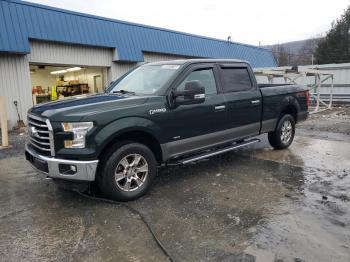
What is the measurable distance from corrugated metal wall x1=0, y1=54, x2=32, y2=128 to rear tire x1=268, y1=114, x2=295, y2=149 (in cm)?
997

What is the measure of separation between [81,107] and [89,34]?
1146 centimetres

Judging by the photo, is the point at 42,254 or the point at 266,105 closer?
the point at 42,254

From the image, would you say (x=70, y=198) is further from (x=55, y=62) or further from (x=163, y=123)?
(x=55, y=62)

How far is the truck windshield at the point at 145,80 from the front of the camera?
17.1ft

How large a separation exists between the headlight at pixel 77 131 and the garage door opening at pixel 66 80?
43.7ft

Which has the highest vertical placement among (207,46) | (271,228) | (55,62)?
(207,46)

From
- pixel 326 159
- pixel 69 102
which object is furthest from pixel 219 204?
pixel 326 159

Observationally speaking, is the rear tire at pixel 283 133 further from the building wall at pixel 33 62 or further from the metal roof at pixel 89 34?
the building wall at pixel 33 62

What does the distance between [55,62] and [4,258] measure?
38.8 ft

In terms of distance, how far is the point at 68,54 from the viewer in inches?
559

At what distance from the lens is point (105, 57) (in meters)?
15.8

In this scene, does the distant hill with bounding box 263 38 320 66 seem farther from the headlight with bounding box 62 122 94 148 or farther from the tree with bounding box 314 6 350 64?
the headlight with bounding box 62 122 94 148

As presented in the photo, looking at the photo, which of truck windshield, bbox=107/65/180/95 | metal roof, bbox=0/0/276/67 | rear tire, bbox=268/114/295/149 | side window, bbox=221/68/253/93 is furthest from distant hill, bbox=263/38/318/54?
truck windshield, bbox=107/65/180/95

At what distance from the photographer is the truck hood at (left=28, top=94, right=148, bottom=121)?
4.15m
